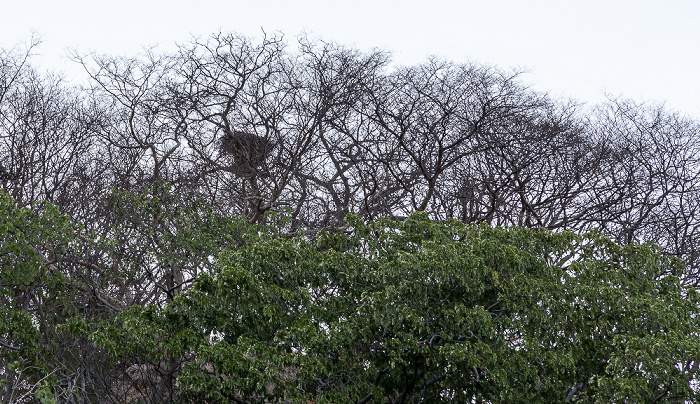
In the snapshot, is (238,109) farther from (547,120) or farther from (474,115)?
(547,120)

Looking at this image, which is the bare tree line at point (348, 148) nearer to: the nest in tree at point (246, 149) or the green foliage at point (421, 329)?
the nest in tree at point (246, 149)

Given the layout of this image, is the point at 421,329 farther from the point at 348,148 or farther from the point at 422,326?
the point at 348,148

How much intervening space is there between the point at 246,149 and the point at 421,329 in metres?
7.81

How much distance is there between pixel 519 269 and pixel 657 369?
1.81m

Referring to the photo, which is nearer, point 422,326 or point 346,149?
point 422,326

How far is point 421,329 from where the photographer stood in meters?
8.16

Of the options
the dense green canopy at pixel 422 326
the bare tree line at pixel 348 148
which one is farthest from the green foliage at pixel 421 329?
the bare tree line at pixel 348 148

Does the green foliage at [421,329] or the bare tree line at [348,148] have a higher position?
the bare tree line at [348,148]

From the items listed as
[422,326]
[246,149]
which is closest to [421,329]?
[422,326]

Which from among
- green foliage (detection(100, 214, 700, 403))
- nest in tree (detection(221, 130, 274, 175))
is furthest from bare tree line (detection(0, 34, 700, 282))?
green foliage (detection(100, 214, 700, 403))

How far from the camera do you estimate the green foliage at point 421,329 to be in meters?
7.83

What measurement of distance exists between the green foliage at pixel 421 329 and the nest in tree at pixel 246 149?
598 cm

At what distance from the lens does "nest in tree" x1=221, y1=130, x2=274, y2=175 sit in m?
15.0

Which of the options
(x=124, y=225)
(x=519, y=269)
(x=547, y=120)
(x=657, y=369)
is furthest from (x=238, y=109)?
(x=657, y=369)
